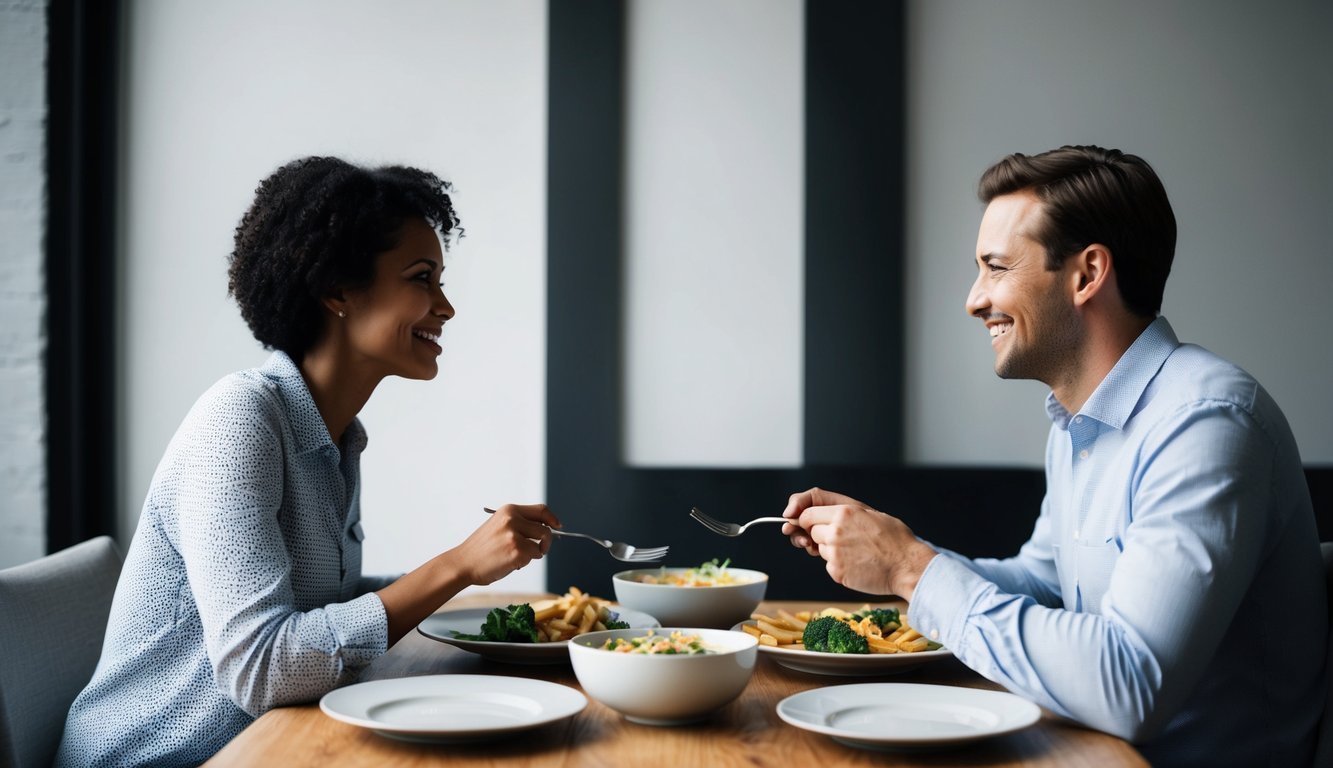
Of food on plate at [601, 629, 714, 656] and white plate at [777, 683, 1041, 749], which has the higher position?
food on plate at [601, 629, 714, 656]

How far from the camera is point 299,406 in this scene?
1647 millimetres

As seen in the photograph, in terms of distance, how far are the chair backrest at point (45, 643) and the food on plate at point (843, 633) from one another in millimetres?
1058

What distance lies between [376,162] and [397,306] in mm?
1674

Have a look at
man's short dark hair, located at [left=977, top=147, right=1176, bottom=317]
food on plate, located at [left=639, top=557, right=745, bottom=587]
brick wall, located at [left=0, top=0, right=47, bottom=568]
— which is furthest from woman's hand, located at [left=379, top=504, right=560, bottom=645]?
brick wall, located at [left=0, top=0, right=47, bottom=568]

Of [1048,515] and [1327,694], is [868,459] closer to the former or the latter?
[1048,515]

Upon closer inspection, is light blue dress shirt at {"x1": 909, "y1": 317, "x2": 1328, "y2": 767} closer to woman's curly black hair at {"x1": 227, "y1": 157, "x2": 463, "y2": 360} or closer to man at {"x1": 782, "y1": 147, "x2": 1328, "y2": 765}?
man at {"x1": 782, "y1": 147, "x2": 1328, "y2": 765}

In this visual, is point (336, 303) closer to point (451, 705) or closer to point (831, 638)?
point (451, 705)

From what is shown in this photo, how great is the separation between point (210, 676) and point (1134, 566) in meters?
1.25

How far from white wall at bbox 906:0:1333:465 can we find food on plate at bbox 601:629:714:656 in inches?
A: 76.6

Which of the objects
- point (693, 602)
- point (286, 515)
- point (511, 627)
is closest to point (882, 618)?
point (693, 602)

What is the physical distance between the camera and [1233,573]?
4.22ft

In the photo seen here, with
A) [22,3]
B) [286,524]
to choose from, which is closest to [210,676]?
[286,524]

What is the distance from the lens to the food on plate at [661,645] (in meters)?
1.28

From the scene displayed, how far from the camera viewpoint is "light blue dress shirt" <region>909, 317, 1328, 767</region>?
1.25 meters
